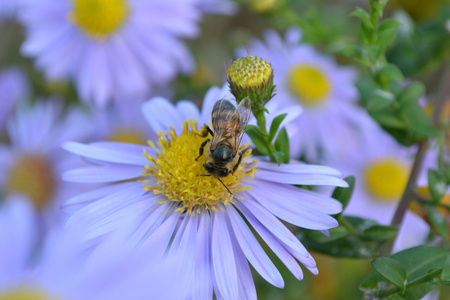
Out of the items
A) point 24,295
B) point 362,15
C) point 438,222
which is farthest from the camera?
point 438,222

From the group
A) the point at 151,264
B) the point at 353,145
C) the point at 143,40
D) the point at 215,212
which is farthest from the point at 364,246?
the point at 143,40

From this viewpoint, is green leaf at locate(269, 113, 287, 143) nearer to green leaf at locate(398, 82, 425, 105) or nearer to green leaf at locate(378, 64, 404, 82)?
green leaf at locate(378, 64, 404, 82)

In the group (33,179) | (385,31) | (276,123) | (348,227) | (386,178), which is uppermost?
(33,179)

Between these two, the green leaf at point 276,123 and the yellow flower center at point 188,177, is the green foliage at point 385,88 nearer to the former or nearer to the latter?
the green leaf at point 276,123

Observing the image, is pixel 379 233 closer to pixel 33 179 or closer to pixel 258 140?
pixel 258 140

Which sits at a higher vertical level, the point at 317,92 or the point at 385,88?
the point at 317,92

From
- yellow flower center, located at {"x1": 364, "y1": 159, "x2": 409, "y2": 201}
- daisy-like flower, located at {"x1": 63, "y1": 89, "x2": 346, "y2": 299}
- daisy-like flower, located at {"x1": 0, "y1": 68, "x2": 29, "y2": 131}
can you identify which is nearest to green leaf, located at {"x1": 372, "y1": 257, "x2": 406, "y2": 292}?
daisy-like flower, located at {"x1": 63, "y1": 89, "x2": 346, "y2": 299}

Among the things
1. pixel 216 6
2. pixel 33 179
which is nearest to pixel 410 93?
pixel 216 6

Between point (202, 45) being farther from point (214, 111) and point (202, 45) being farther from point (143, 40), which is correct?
point (214, 111)
